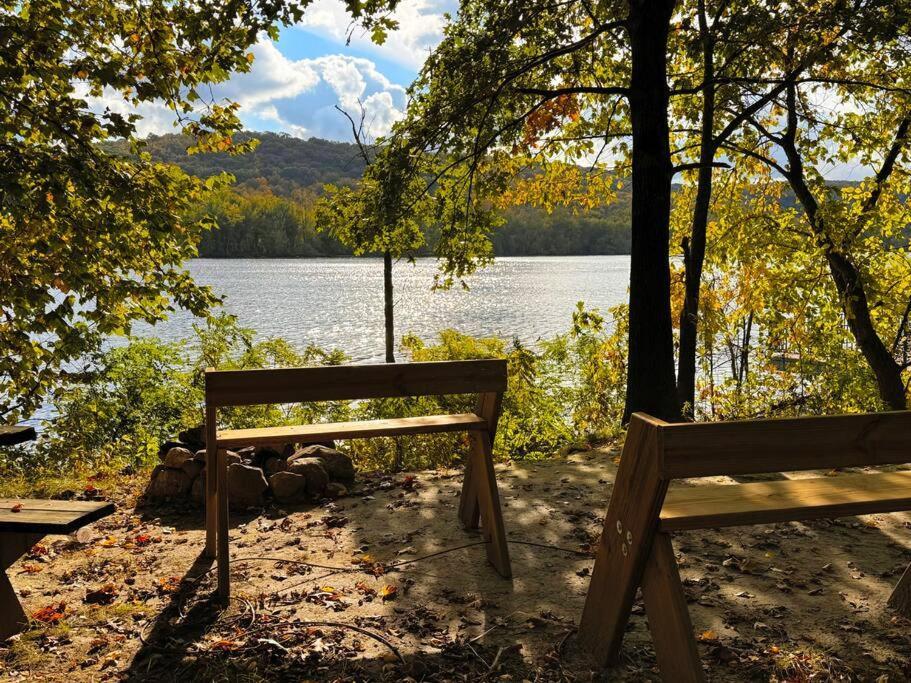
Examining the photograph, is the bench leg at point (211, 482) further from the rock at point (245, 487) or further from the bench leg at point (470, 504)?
the bench leg at point (470, 504)

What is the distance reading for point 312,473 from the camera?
17.1 ft

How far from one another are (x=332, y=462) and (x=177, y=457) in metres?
1.16

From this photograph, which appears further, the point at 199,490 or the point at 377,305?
the point at 377,305

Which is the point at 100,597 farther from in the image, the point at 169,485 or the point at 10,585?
the point at 169,485

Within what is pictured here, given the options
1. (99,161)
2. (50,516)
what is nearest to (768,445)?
(50,516)

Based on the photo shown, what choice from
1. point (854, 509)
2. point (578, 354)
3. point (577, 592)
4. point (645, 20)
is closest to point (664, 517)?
point (854, 509)

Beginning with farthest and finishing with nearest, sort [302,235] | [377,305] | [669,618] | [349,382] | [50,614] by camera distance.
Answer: [302,235], [377,305], [349,382], [50,614], [669,618]

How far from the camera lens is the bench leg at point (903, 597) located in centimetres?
317

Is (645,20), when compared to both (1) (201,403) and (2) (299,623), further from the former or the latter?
(1) (201,403)

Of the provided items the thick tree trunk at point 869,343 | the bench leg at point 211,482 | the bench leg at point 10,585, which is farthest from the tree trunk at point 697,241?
the bench leg at point 10,585

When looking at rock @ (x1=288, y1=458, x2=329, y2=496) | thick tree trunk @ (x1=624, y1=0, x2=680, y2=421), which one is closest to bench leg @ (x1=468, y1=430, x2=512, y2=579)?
rock @ (x1=288, y1=458, x2=329, y2=496)

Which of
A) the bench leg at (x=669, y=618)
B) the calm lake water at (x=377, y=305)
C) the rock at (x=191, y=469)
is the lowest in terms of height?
the calm lake water at (x=377, y=305)

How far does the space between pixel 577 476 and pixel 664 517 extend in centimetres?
340

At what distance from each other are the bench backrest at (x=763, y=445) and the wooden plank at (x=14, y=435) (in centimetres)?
303
